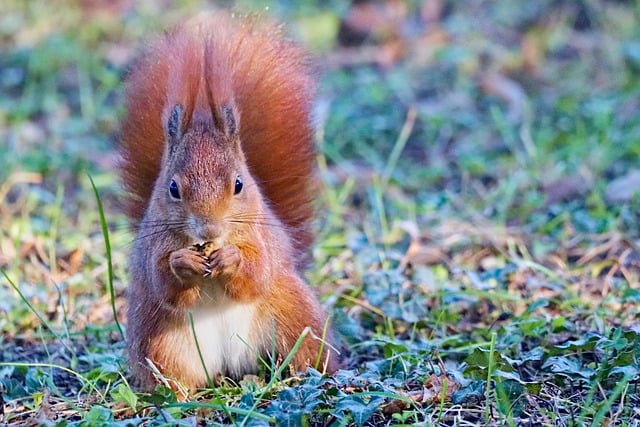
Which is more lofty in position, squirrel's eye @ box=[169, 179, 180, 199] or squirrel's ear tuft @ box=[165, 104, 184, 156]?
squirrel's ear tuft @ box=[165, 104, 184, 156]

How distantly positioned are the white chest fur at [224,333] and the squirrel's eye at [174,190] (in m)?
0.26

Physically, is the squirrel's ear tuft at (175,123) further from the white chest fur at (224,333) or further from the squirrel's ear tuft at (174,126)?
the white chest fur at (224,333)

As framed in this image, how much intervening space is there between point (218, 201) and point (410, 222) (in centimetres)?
160

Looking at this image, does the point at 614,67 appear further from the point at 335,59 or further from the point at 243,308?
the point at 243,308

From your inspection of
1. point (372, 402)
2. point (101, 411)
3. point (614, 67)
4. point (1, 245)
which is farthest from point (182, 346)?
point (614, 67)

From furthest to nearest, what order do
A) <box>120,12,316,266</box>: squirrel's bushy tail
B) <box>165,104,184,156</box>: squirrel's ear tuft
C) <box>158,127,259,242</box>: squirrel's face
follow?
<box>120,12,316,266</box>: squirrel's bushy tail → <box>165,104,184,156</box>: squirrel's ear tuft → <box>158,127,259,242</box>: squirrel's face

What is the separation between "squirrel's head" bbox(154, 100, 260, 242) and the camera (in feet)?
7.05

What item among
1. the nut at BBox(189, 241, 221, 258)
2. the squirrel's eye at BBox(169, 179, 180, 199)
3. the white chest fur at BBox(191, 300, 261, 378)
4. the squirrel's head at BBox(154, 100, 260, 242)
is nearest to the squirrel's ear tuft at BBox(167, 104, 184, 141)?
the squirrel's head at BBox(154, 100, 260, 242)

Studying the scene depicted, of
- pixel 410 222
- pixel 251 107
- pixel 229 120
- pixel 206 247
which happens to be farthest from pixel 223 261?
pixel 410 222

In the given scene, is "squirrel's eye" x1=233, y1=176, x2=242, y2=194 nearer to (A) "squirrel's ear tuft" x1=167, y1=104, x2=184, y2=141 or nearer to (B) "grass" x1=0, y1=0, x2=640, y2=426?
(A) "squirrel's ear tuft" x1=167, y1=104, x2=184, y2=141

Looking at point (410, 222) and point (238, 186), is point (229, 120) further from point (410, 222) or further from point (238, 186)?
point (410, 222)

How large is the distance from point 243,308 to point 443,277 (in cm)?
100

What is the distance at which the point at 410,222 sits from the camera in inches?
A: 144

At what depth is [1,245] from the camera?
11.6 ft
